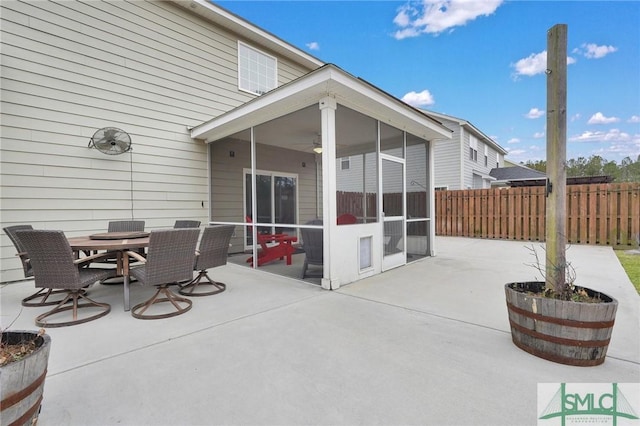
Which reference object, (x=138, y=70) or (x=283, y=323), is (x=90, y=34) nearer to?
(x=138, y=70)

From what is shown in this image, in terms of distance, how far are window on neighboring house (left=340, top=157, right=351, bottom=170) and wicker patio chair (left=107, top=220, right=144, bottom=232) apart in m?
3.62

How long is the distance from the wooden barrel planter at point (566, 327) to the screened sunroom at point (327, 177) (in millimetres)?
2442

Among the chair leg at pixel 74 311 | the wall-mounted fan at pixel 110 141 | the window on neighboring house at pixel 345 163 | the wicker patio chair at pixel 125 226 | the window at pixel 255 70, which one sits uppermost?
the window at pixel 255 70

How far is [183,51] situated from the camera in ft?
20.8

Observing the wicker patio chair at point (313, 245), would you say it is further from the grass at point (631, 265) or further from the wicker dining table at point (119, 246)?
the grass at point (631, 265)

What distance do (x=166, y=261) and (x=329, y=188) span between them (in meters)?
2.24

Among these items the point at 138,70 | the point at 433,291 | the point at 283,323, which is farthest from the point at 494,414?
the point at 138,70

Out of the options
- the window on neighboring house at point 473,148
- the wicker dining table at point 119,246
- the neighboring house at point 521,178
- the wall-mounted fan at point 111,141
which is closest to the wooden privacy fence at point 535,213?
the neighboring house at point 521,178

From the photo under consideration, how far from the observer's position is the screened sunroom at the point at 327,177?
425 cm

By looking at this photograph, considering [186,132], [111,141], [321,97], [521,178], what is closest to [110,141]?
[111,141]

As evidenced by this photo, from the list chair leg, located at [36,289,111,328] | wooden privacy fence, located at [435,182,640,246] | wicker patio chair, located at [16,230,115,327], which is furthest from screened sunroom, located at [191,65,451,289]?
wooden privacy fence, located at [435,182,640,246]

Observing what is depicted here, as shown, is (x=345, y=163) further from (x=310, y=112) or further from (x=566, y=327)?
(x=566, y=327)

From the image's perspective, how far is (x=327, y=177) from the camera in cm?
421

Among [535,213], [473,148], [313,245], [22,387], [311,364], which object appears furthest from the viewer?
[473,148]
